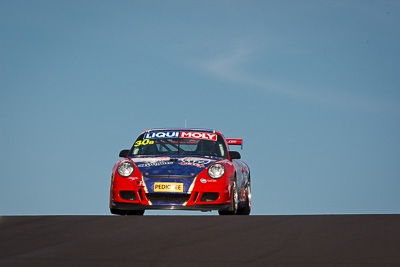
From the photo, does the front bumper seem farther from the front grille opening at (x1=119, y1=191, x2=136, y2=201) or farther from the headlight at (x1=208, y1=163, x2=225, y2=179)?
the headlight at (x1=208, y1=163, x2=225, y2=179)

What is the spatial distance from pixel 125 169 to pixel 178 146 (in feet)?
5.44

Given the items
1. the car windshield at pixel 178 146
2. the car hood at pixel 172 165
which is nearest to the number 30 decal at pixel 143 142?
the car windshield at pixel 178 146

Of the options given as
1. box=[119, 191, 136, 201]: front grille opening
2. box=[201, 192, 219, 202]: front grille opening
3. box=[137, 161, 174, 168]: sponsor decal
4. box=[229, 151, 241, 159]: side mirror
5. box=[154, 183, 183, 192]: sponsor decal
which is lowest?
box=[201, 192, 219, 202]: front grille opening

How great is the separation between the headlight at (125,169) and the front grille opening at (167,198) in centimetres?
48

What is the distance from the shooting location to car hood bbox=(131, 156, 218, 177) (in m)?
11.5

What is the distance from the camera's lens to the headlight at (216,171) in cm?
1169

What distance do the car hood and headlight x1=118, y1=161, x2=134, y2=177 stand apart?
0.12m

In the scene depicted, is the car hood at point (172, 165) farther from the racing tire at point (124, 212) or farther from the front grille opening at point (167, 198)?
the racing tire at point (124, 212)

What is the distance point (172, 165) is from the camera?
11.7 m

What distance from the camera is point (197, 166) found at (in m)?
11.7

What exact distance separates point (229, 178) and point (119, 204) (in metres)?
1.73

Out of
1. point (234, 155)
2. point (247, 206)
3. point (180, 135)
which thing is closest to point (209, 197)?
point (234, 155)

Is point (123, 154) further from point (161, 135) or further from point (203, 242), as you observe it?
point (203, 242)

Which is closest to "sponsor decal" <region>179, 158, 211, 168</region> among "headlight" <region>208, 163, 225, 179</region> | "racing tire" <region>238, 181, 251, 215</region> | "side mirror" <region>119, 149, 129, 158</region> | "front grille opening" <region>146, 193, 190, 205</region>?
"headlight" <region>208, 163, 225, 179</region>
